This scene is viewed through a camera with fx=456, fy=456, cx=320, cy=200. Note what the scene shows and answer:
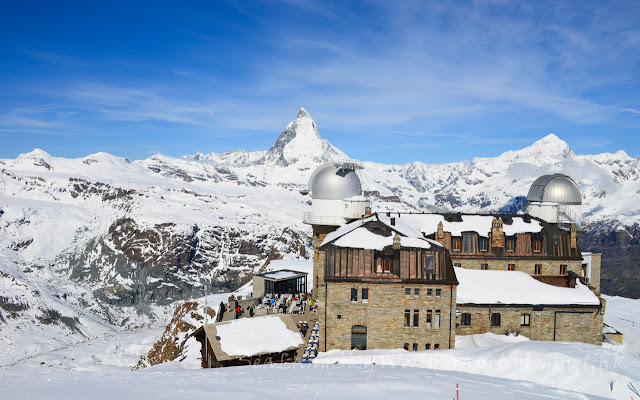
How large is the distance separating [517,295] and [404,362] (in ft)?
53.7

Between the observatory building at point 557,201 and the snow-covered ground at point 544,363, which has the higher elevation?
the observatory building at point 557,201

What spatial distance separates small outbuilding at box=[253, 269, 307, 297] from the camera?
59.2 m

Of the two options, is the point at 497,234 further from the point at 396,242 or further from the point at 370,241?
the point at 370,241

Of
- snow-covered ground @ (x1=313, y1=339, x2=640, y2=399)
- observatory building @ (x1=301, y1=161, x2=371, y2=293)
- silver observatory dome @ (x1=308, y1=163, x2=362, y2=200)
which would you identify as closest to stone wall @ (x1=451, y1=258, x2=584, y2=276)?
observatory building @ (x1=301, y1=161, x2=371, y2=293)

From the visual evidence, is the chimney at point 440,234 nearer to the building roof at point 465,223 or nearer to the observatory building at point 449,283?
the observatory building at point 449,283

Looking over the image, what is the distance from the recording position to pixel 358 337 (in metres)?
38.4

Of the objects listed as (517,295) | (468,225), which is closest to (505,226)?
(468,225)

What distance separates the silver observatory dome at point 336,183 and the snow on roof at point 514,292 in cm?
1681

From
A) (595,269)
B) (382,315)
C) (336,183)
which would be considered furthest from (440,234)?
(595,269)

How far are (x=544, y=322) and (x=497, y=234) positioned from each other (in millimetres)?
10849

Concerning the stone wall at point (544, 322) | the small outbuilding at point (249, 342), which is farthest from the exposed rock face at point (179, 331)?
the stone wall at point (544, 322)

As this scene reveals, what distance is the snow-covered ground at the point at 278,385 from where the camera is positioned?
2156cm

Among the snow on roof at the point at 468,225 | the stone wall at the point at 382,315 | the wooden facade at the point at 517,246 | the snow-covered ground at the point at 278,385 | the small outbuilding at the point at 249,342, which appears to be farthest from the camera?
the snow on roof at the point at 468,225

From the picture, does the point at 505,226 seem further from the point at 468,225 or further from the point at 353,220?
the point at 353,220
